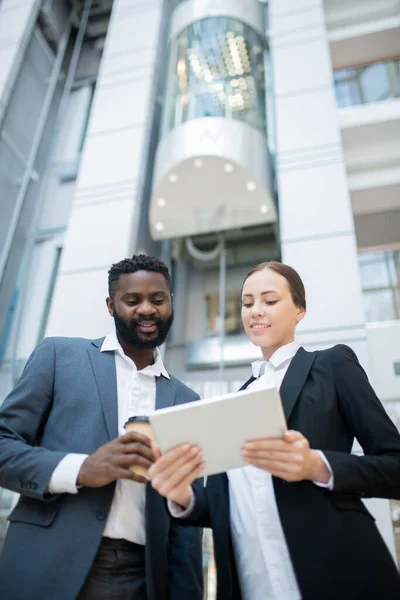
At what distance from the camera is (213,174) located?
4852mm

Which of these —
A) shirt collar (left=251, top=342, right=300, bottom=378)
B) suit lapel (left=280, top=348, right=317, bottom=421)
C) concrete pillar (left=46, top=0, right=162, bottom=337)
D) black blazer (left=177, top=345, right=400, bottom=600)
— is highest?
concrete pillar (left=46, top=0, right=162, bottom=337)

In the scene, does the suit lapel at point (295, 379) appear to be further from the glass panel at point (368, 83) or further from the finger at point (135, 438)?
the glass panel at point (368, 83)

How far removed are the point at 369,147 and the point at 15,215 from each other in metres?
4.53

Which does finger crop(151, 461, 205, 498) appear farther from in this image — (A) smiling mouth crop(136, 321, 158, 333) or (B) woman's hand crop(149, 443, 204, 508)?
(A) smiling mouth crop(136, 321, 158, 333)

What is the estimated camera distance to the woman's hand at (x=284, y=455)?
1.28 meters

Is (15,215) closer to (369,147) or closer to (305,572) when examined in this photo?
(369,147)

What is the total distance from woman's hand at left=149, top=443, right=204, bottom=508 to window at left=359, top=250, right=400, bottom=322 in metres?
3.21

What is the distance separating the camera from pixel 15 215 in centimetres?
625

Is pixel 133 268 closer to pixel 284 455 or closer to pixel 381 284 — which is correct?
pixel 284 455

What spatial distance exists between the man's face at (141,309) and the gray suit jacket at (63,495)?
144mm

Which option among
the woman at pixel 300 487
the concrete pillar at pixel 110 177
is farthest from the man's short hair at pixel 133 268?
the concrete pillar at pixel 110 177

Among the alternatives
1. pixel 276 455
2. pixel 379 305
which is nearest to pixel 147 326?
pixel 276 455

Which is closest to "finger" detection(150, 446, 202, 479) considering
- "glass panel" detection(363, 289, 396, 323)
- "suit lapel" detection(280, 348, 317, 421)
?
"suit lapel" detection(280, 348, 317, 421)

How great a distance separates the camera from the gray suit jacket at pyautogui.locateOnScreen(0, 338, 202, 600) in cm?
156
